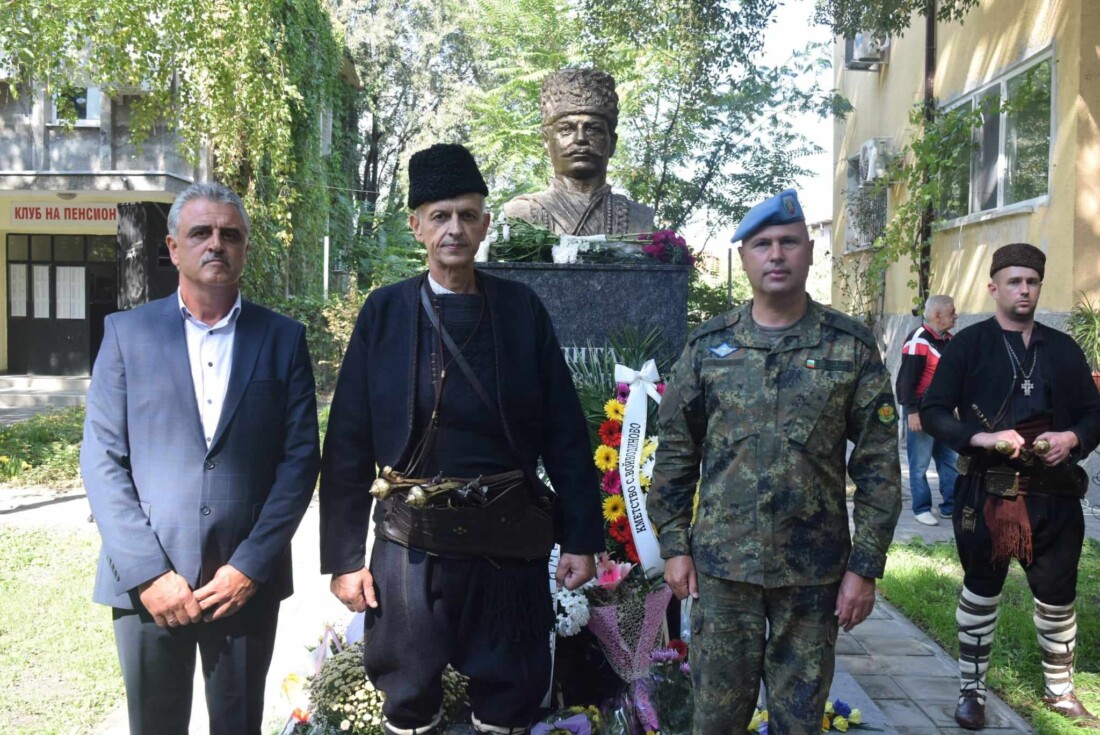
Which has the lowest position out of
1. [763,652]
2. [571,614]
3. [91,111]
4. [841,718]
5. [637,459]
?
[841,718]

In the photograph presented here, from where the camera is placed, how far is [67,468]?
1036 cm

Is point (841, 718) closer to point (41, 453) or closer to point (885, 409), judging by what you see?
point (885, 409)

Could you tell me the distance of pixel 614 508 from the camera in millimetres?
4059

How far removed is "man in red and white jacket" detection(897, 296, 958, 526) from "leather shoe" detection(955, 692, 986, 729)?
11.3 feet

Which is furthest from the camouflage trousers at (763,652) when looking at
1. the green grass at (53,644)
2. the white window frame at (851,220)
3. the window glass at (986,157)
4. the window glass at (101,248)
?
the window glass at (101,248)

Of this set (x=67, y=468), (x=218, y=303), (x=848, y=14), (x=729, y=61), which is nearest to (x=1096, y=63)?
(x=848, y=14)

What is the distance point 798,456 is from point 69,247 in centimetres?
2065

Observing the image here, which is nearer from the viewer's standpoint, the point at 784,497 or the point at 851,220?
the point at 784,497

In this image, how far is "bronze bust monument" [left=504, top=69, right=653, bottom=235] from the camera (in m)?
5.82

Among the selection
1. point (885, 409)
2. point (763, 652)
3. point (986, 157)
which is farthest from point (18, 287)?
point (885, 409)

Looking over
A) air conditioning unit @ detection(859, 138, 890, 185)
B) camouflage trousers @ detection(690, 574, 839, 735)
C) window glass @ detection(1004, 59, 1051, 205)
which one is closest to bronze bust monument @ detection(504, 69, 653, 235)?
camouflage trousers @ detection(690, 574, 839, 735)

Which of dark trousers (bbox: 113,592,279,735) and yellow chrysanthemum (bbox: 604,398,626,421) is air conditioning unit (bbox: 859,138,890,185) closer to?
yellow chrysanthemum (bbox: 604,398,626,421)

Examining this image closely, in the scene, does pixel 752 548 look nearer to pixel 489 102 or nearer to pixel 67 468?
pixel 67 468

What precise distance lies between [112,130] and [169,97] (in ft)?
25.4
